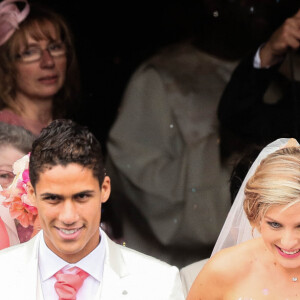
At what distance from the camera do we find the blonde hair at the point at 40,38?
4535 millimetres

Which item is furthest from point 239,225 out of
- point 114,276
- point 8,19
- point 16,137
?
point 8,19

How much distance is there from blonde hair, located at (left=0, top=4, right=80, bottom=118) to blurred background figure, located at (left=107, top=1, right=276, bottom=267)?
28 centimetres

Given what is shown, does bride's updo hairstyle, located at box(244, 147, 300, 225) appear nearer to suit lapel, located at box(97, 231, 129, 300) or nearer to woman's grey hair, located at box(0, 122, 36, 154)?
suit lapel, located at box(97, 231, 129, 300)

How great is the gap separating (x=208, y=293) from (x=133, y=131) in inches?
56.3

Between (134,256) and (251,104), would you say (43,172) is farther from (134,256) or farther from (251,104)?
(251,104)

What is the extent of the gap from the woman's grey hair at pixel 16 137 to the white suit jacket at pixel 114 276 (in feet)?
3.07

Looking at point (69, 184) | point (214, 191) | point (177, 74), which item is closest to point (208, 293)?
point (69, 184)

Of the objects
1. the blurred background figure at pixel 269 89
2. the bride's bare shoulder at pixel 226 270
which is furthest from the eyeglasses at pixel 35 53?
the bride's bare shoulder at pixel 226 270

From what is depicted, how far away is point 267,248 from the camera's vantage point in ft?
11.3

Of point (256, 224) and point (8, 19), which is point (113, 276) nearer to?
point (256, 224)

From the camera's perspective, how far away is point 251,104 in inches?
179

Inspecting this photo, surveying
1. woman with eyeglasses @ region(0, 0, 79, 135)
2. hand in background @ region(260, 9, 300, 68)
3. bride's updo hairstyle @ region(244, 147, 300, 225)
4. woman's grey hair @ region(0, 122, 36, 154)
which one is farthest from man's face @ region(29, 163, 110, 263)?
hand in background @ region(260, 9, 300, 68)

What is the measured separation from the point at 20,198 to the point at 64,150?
1.87ft

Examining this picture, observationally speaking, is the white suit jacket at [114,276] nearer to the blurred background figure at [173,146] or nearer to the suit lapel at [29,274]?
the suit lapel at [29,274]
